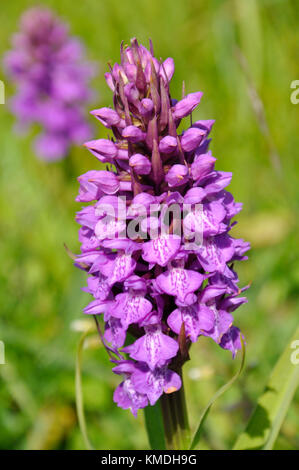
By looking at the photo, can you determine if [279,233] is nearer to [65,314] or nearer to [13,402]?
[65,314]

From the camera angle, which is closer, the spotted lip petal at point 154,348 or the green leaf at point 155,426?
the spotted lip petal at point 154,348

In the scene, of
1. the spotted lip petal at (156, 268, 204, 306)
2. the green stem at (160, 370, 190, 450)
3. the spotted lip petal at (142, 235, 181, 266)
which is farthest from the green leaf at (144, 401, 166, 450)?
the spotted lip petal at (142, 235, 181, 266)

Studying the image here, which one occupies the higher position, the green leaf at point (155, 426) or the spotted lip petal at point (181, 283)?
the spotted lip petal at point (181, 283)

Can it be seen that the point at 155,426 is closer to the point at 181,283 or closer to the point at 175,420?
the point at 175,420

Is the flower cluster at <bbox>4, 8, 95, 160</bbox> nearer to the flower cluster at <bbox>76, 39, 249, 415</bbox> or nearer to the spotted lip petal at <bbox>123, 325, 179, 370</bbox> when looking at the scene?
the flower cluster at <bbox>76, 39, 249, 415</bbox>

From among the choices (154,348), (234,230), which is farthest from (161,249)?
(234,230)

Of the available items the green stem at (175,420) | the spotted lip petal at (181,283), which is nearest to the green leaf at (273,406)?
the green stem at (175,420)

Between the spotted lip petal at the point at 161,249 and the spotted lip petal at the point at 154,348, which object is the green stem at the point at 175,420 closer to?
the spotted lip petal at the point at 154,348
